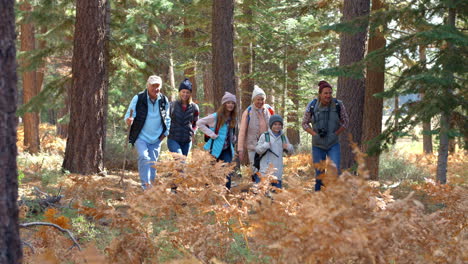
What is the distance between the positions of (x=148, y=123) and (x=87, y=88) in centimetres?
237

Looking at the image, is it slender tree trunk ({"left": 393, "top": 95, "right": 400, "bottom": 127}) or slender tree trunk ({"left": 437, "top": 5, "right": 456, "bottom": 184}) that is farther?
slender tree trunk ({"left": 393, "top": 95, "right": 400, "bottom": 127})

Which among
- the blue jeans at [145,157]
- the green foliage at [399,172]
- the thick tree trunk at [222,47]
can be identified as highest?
the thick tree trunk at [222,47]

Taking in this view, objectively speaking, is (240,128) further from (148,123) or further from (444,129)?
(444,129)

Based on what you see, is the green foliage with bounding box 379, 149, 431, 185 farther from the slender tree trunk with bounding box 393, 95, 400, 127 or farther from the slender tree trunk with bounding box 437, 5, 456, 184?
the slender tree trunk with bounding box 437, 5, 456, 184

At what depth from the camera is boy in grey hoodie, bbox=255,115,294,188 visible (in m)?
7.54

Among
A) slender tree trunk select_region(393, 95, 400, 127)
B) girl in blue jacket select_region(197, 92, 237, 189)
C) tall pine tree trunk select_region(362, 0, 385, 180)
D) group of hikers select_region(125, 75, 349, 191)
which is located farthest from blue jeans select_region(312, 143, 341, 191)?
tall pine tree trunk select_region(362, 0, 385, 180)

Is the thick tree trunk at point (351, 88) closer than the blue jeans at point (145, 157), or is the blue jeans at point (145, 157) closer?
the blue jeans at point (145, 157)

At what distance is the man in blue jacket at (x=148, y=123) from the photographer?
793 centimetres

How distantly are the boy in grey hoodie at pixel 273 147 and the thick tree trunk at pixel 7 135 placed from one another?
16.7 feet

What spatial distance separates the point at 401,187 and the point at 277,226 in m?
7.87

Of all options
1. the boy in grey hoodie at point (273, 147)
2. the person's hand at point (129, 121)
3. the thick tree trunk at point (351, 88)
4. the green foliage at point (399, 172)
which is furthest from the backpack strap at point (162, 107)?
the green foliage at point (399, 172)

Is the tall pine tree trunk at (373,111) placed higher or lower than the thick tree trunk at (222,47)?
lower

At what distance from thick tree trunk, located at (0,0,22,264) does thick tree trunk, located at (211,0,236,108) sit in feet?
30.2

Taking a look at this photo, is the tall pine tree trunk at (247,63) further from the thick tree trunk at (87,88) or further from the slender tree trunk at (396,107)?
the thick tree trunk at (87,88)
